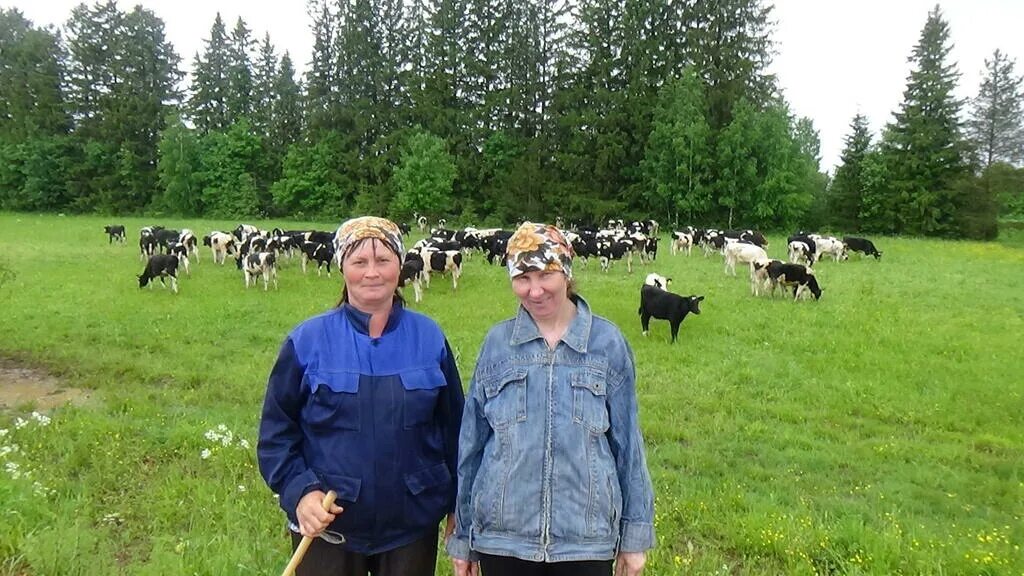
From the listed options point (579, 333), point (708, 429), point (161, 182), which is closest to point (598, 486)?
point (579, 333)

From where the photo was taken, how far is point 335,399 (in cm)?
242

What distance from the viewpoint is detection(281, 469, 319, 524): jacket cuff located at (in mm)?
2404

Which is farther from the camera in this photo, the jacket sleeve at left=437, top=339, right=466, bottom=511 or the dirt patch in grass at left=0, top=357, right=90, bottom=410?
the dirt patch in grass at left=0, top=357, right=90, bottom=410

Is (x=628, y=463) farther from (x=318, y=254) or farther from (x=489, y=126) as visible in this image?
(x=489, y=126)

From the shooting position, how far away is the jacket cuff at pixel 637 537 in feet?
7.85

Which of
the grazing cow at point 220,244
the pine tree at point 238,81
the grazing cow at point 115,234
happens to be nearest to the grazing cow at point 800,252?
the grazing cow at point 220,244

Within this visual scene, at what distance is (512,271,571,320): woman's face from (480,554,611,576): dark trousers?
0.88m

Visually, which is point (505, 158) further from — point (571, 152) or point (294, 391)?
point (294, 391)

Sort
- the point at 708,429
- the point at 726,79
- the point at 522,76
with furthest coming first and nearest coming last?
1. the point at 522,76
2. the point at 726,79
3. the point at 708,429

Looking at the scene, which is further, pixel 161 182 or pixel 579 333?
pixel 161 182

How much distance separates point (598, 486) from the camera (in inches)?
91.7

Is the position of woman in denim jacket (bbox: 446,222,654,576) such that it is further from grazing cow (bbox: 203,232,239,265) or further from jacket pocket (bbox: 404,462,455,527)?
grazing cow (bbox: 203,232,239,265)

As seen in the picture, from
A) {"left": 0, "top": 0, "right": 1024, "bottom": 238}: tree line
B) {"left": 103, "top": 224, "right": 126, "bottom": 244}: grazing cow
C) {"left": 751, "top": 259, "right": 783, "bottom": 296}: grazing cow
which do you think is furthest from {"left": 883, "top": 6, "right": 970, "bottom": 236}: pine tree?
{"left": 103, "top": 224, "right": 126, "bottom": 244}: grazing cow

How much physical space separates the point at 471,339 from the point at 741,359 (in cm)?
453
